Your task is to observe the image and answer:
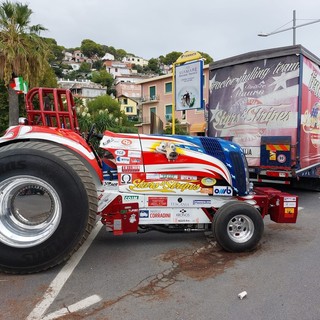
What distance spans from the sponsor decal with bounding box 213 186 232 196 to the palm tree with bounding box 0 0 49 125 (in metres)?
9.59

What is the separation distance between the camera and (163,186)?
449cm

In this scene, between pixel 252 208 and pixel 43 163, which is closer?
pixel 43 163

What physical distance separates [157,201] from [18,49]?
9.99 m

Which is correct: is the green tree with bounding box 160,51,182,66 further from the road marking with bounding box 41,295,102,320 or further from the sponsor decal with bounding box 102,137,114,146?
the road marking with bounding box 41,295,102,320

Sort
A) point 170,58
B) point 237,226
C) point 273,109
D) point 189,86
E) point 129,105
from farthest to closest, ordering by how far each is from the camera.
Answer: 1. point 170,58
2. point 129,105
3. point 189,86
4. point 273,109
5. point 237,226

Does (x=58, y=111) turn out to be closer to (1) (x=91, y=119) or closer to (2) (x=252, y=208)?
(2) (x=252, y=208)

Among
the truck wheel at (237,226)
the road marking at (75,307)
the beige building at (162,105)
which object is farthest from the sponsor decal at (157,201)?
the beige building at (162,105)

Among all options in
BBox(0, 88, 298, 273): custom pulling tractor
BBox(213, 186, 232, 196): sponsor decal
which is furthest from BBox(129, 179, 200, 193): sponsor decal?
BBox(213, 186, 232, 196): sponsor decal

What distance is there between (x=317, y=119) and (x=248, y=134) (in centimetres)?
177

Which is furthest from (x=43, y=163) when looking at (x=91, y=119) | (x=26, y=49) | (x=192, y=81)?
(x=91, y=119)

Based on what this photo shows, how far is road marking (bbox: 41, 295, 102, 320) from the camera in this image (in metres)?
3.00

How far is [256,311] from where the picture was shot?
3.10m

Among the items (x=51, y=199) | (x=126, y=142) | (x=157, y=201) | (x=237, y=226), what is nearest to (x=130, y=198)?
(x=157, y=201)

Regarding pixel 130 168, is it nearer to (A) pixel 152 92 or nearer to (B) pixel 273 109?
(B) pixel 273 109
